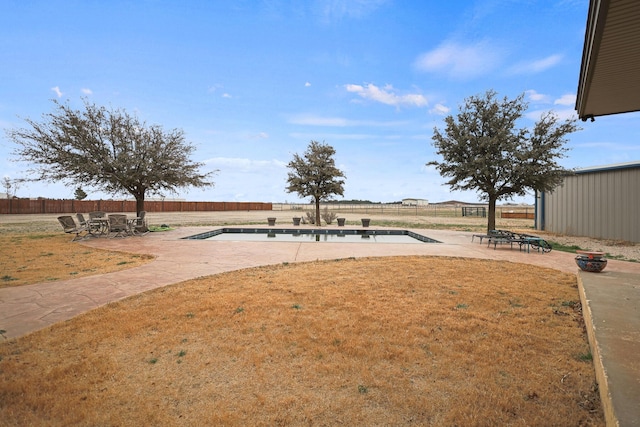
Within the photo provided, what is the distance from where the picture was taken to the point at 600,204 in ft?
52.9

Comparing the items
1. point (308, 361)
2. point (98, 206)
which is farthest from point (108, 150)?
point (98, 206)

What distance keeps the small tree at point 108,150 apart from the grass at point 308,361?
1227cm

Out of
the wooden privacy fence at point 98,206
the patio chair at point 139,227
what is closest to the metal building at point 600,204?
the patio chair at point 139,227

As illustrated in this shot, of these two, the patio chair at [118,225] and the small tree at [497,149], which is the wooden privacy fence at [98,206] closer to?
the patio chair at [118,225]

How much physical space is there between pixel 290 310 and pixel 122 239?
1163cm

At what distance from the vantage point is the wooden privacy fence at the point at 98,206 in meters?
38.6

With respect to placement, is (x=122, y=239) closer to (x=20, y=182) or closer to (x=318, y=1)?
(x=20, y=182)

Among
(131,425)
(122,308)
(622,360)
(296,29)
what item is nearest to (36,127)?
(296,29)

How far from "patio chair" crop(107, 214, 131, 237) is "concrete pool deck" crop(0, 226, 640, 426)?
120cm

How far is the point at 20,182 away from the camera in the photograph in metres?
15.7

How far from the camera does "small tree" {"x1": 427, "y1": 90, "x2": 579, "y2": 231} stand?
1479cm

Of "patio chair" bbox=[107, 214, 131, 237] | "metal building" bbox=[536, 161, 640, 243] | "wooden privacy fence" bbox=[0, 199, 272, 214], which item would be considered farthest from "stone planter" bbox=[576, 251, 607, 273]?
"wooden privacy fence" bbox=[0, 199, 272, 214]

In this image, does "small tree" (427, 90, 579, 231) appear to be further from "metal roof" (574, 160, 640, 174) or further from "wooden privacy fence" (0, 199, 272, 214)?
"wooden privacy fence" (0, 199, 272, 214)

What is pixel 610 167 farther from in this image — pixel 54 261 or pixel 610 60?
pixel 54 261
